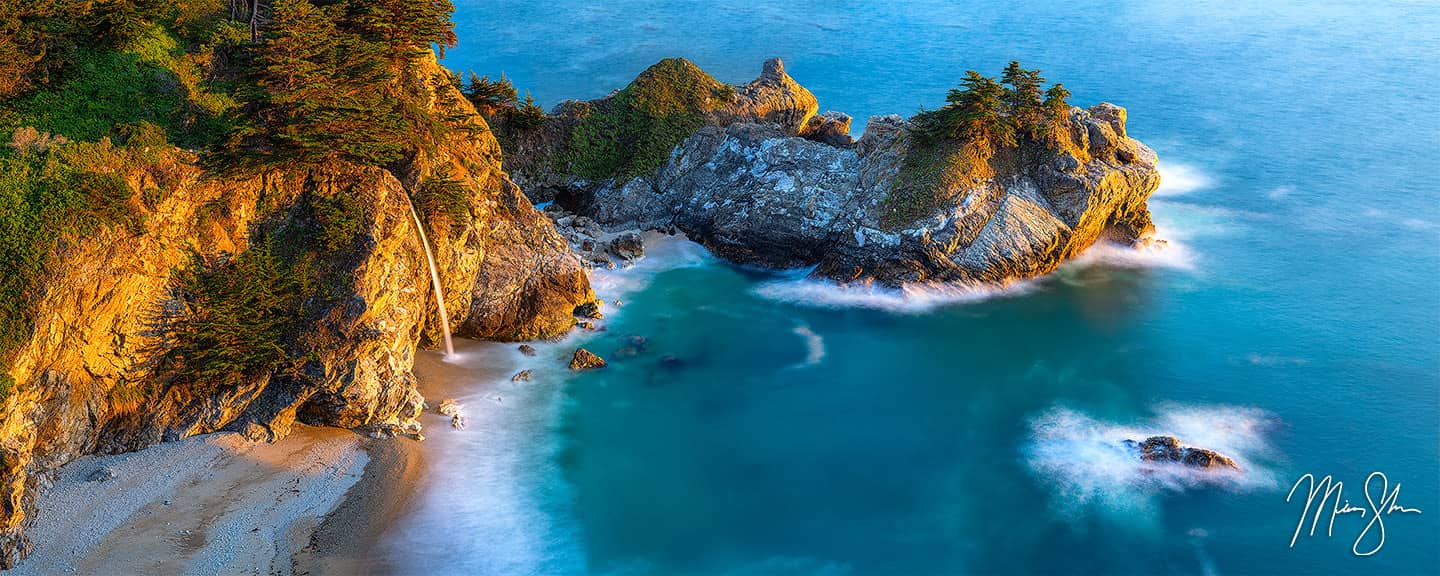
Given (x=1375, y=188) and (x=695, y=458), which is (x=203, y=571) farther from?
(x=1375, y=188)

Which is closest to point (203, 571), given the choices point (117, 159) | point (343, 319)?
point (343, 319)

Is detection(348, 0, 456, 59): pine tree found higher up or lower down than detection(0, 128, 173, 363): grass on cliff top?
higher up

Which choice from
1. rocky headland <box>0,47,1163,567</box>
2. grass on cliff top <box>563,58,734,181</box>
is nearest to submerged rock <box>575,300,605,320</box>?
rocky headland <box>0,47,1163,567</box>

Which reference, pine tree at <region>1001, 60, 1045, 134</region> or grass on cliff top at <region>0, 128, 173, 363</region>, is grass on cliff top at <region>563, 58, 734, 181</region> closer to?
pine tree at <region>1001, 60, 1045, 134</region>

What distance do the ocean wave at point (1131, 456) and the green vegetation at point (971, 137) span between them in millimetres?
13928

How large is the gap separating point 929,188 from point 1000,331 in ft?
26.0

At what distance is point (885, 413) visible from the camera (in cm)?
4128

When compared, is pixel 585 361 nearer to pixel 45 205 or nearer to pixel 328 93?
pixel 328 93

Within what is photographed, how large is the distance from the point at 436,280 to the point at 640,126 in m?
22.9

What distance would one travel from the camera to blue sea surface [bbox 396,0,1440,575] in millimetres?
33312

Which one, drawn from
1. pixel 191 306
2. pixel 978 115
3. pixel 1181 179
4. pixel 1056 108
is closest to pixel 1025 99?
pixel 1056 108
